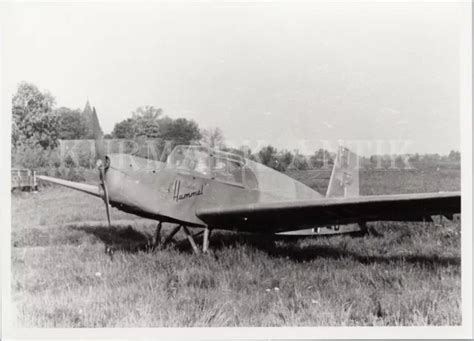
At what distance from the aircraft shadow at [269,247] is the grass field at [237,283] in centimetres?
3

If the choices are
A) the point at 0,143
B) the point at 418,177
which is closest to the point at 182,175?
the point at 0,143

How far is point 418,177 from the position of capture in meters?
5.68

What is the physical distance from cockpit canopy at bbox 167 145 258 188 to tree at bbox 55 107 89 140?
1581 millimetres

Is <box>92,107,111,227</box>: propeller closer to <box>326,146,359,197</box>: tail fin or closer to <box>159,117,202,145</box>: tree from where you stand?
<box>159,117,202,145</box>: tree

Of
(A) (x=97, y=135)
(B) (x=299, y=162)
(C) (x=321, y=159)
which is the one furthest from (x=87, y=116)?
(C) (x=321, y=159)

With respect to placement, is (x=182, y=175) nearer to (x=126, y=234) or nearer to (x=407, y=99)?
(x=126, y=234)

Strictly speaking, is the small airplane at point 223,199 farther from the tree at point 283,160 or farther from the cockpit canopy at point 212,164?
the tree at point 283,160

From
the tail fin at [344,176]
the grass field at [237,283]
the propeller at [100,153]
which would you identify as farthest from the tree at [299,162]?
the propeller at [100,153]

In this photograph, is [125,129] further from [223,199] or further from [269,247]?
[269,247]

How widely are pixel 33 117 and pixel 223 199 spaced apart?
2.72 m

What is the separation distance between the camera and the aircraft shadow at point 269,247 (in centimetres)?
468

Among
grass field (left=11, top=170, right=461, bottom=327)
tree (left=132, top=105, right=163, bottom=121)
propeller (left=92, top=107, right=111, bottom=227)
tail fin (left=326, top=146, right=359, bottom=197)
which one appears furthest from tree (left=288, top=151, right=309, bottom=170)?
propeller (left=92, top=107, right=111, bottom=227)

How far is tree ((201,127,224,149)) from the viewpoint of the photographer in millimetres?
5129

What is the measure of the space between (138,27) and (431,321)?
4.41 metres
